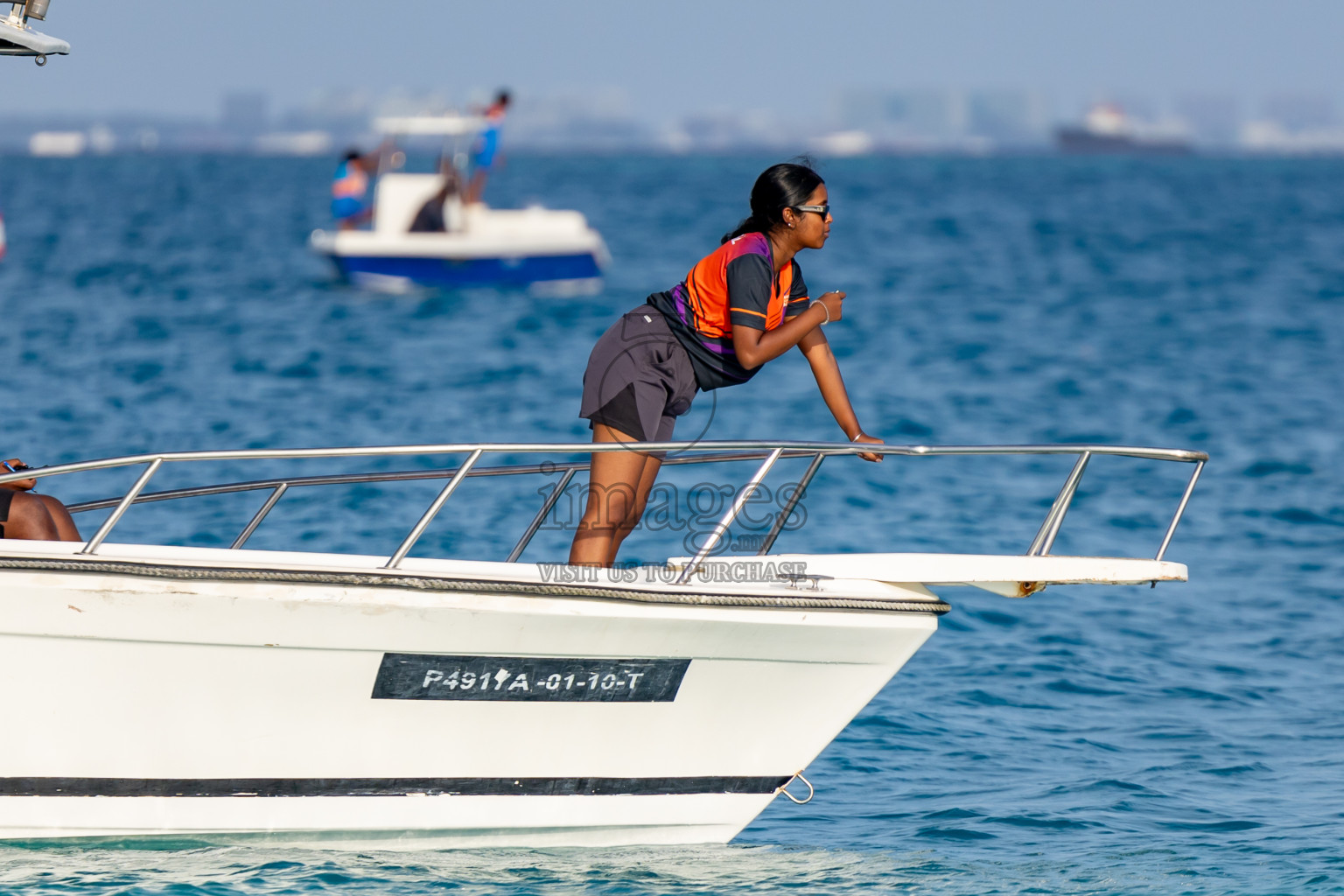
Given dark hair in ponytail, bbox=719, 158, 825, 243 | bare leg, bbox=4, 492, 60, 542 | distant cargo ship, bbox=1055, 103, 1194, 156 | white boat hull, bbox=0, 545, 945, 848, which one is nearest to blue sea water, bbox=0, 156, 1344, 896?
white boat hull, bbox=0, 545, 945, 848

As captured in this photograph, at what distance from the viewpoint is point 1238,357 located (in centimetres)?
1941

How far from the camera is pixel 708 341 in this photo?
4586 millimetres

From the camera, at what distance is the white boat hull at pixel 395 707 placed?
4348 mm

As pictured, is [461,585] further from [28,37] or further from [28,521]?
[28,37]

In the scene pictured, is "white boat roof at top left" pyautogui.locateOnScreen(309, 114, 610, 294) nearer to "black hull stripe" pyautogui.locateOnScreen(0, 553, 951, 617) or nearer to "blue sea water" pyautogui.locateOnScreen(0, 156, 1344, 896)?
"blue sea water" pyautogui.locateOnScreen(0, 156, 1344, 896)

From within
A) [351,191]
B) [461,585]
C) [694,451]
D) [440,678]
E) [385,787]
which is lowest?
[385,787]

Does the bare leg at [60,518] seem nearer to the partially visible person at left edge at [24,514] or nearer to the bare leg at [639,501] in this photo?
the partially visible person at left edge at [24,514]

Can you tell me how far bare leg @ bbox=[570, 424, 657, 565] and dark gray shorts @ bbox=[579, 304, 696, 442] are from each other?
68 millimetres

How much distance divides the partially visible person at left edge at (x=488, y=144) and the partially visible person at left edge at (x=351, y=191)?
1.55 metres

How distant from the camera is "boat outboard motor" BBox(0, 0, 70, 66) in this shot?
4.59m

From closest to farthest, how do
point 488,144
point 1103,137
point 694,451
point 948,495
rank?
point 694,451
point 948,495
point 488,144
point 1103,137

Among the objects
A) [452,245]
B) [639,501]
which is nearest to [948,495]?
[639,501]

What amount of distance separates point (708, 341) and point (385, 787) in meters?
1.72

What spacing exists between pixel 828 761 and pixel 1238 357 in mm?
14780
